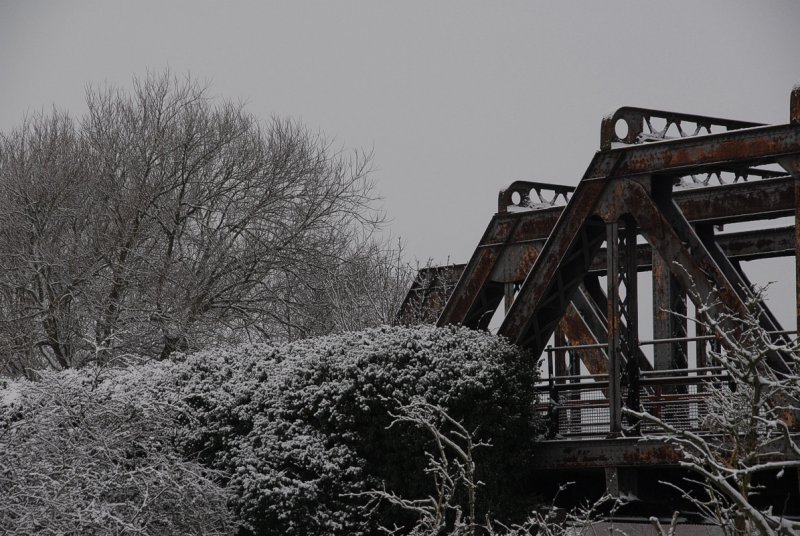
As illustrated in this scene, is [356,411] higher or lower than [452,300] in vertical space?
lower

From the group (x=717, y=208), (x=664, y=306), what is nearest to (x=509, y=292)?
(x=664, y=306)

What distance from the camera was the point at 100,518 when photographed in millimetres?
12094

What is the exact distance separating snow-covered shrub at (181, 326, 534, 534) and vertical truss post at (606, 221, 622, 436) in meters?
0.91

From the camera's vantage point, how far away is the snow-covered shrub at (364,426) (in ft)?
44.5

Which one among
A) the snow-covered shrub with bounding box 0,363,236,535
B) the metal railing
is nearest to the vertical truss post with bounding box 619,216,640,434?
the metal railing

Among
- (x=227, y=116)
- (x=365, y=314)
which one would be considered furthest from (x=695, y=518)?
(x=227, y=116)

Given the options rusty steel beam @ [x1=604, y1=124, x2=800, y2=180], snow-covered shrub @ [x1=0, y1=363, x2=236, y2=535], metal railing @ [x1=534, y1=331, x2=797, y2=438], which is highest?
rusty steel beam @ [x1=604, y1=124, x2=800, y2=180]

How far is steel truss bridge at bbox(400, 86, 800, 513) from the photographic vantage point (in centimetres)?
1341

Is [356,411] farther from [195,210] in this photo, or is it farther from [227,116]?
[227,116]

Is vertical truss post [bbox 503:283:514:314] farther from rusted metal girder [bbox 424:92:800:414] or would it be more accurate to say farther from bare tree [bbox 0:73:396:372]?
A: bare tree [bbox 0:73:396:372]

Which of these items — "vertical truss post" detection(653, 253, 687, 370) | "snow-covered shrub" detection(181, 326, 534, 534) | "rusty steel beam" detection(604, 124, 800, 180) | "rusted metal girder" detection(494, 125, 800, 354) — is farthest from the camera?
"vertical truss post" detection(653, 253, 687, 370)

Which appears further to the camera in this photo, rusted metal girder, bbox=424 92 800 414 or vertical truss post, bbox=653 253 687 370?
vertical truss post, bbox=653 253 687 370

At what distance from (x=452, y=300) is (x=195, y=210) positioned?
513 inches

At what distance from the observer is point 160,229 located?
2825cm
